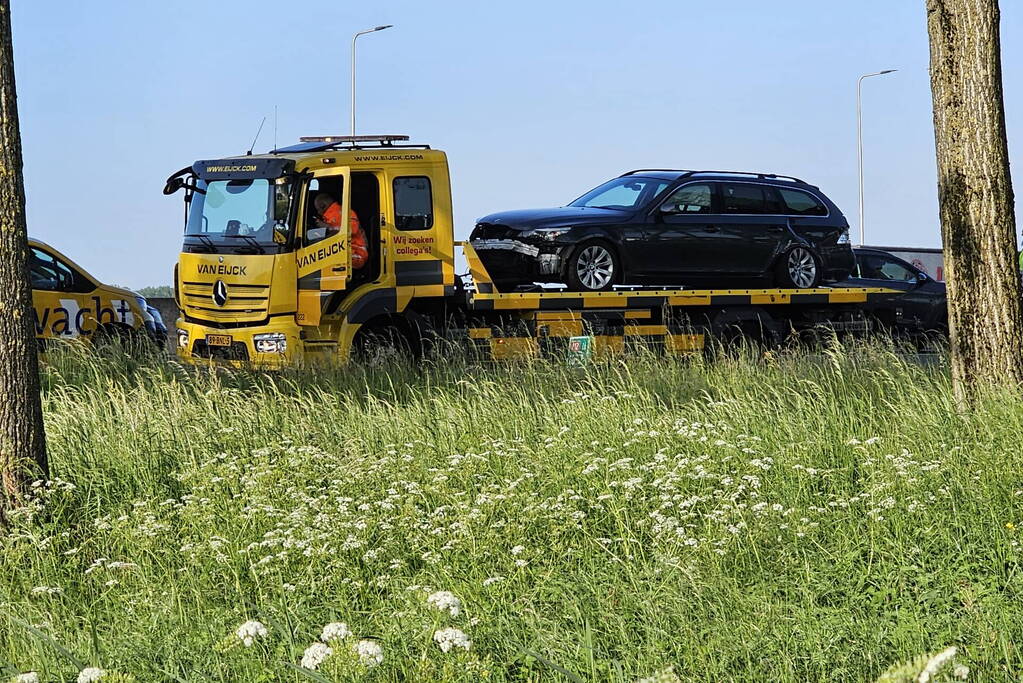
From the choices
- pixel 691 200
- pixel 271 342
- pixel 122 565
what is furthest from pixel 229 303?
pixel 122 565

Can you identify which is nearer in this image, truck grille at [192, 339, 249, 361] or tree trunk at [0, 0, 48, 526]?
tree trunk at [0, 0, 48, 526]

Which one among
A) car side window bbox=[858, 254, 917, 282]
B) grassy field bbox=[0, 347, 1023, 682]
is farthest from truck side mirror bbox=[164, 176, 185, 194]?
car side window bbox=[858, 254, 917, 282]

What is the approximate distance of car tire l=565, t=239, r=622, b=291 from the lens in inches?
570

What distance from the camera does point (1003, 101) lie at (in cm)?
886

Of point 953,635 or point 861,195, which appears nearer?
point 953,635

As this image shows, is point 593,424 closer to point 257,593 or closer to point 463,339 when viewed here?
point 257,593

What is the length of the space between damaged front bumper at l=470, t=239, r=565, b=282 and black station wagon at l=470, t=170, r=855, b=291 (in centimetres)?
1

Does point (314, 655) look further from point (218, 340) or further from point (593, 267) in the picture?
point (593, 267)

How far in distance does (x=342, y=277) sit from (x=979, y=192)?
7.15 meters

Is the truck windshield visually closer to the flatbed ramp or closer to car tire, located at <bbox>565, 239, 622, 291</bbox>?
the flatbed ramp

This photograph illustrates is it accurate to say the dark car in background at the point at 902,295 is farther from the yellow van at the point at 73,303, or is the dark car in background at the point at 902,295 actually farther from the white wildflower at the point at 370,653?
the white wildflower at the point at 370,653

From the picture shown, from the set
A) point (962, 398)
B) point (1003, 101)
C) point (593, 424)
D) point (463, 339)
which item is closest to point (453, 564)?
point (593, 424)

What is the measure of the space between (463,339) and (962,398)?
683 cm

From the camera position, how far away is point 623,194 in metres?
15.2
